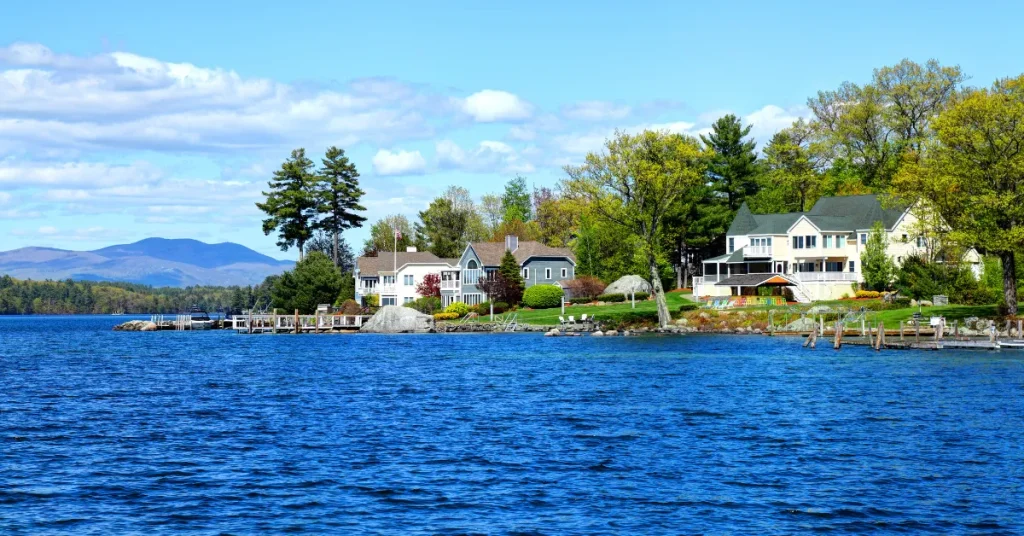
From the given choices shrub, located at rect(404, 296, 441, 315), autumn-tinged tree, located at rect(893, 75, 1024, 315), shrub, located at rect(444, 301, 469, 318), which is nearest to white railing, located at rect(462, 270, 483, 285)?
shrub, located at rect(404, 296, 441, 315)

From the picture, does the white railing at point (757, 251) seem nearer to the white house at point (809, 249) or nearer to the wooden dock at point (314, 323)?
the white house at point (809, 249)

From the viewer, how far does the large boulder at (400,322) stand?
345 ft

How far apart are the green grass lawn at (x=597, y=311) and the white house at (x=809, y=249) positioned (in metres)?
4.79

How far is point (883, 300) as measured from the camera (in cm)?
8662

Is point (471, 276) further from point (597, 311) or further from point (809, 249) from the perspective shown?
point (809, 249)

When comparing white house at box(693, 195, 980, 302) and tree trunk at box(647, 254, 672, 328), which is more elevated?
white house at box(693, 195, 980, 302)

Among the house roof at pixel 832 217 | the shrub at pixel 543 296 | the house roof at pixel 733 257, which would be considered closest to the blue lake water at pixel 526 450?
the house roof at pixel 832 217

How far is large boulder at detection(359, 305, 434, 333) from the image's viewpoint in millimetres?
105250

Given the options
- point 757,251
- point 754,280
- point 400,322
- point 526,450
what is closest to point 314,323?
point 400,322

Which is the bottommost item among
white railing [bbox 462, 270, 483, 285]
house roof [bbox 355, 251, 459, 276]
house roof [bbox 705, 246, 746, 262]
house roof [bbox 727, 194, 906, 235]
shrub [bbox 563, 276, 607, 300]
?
shrub [bbox 563, 276, 607, 300]

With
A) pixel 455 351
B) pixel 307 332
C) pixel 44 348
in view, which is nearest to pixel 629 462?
pixel 455 351

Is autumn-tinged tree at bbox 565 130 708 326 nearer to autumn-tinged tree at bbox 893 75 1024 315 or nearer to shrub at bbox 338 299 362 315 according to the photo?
autumn-tinged tree at bbox 893 75 1024 315

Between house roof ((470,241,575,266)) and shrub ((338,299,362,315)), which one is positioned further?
shrub ((338,299,362,315))

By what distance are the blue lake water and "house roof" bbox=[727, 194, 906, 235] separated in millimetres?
46401
